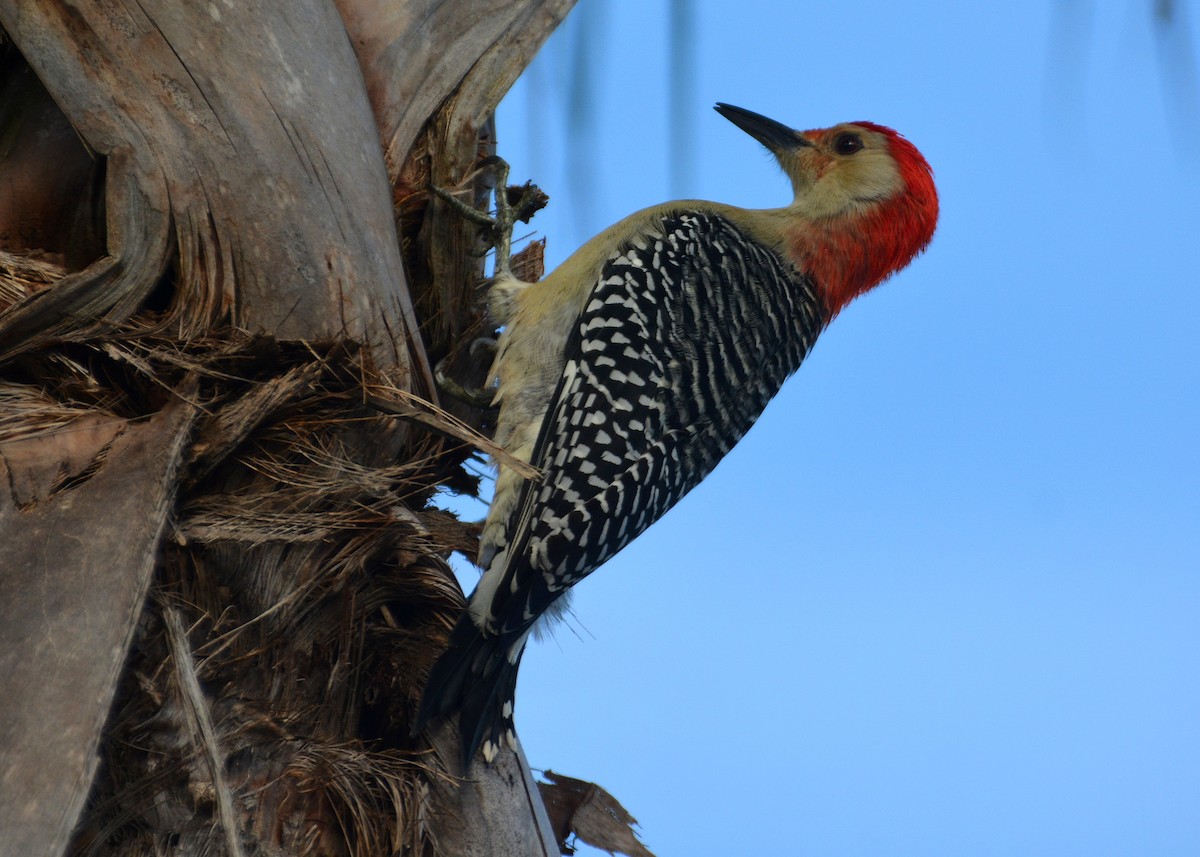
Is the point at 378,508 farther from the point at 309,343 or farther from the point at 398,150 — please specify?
the point at 398,150

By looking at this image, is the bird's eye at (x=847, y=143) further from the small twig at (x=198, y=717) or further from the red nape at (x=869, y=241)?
the small twig at (x=198, y=717)

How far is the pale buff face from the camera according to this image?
4637 mm

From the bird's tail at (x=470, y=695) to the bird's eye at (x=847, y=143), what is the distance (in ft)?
9.38

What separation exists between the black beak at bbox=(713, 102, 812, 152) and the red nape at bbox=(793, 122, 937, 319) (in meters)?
0.49

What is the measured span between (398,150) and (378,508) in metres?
0.96

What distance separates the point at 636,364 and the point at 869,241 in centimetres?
143

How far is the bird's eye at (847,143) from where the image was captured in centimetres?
488

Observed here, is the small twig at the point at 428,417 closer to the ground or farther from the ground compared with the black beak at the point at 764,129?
closer to the ground

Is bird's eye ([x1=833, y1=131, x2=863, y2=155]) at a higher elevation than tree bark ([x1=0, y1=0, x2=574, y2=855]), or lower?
higher

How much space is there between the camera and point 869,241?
4598mm

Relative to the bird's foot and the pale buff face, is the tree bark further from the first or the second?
the pale buff face

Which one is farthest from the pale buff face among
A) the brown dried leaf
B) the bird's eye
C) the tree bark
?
the brown dried leaf

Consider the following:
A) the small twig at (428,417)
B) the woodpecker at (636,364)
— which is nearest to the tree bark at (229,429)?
the small twig at (428,417)

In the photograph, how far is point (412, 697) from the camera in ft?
9.32
